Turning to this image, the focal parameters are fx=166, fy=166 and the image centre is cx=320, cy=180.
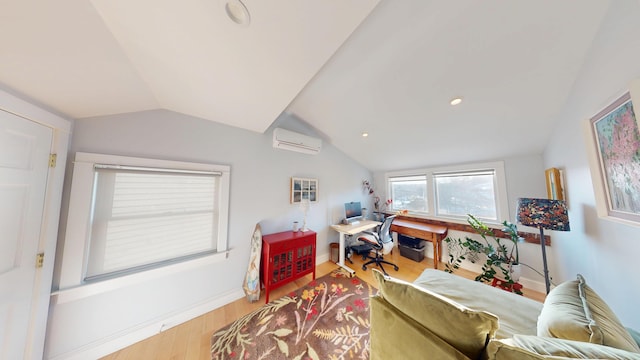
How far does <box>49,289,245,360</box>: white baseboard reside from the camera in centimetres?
133

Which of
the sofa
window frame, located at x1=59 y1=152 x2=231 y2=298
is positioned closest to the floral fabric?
the sofa

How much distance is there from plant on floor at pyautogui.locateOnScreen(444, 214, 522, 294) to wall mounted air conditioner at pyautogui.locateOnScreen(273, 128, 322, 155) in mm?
2368

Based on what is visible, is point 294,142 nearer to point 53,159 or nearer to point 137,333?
point 53,159

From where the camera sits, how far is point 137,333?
1.51 metres

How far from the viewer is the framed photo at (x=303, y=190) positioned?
265 cm

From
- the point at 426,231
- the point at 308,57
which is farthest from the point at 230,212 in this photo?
the point at 426,231

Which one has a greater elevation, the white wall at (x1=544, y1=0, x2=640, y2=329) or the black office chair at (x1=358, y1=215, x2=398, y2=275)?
the white wall at (x1=544, y1=0, x2=640, y2=329)

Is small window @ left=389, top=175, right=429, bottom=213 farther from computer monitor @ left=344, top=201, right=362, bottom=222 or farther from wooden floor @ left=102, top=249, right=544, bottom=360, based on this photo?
wooden floor @ left=102, top=249, right=544, bottom=360

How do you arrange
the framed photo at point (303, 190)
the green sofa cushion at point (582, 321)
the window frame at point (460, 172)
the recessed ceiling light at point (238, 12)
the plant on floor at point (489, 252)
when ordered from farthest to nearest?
1. the framed photo at point (303, 190)
2. the window frame at point (460, 172)
3. the plant on floor at point (489, 252)
4. the recessed ceiling light at point (238, 12)
5. the green sofa cushion at point (582, 321)

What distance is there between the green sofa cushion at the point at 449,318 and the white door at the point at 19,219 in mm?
2251

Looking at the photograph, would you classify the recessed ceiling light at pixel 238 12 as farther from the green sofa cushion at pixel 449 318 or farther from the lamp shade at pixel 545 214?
the lamp shade at pixel 545 214

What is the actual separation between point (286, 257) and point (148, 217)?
151cm

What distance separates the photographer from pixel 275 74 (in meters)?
1.26

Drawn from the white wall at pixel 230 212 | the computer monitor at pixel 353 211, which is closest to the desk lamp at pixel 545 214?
the computer monitor at pixel 353 211
